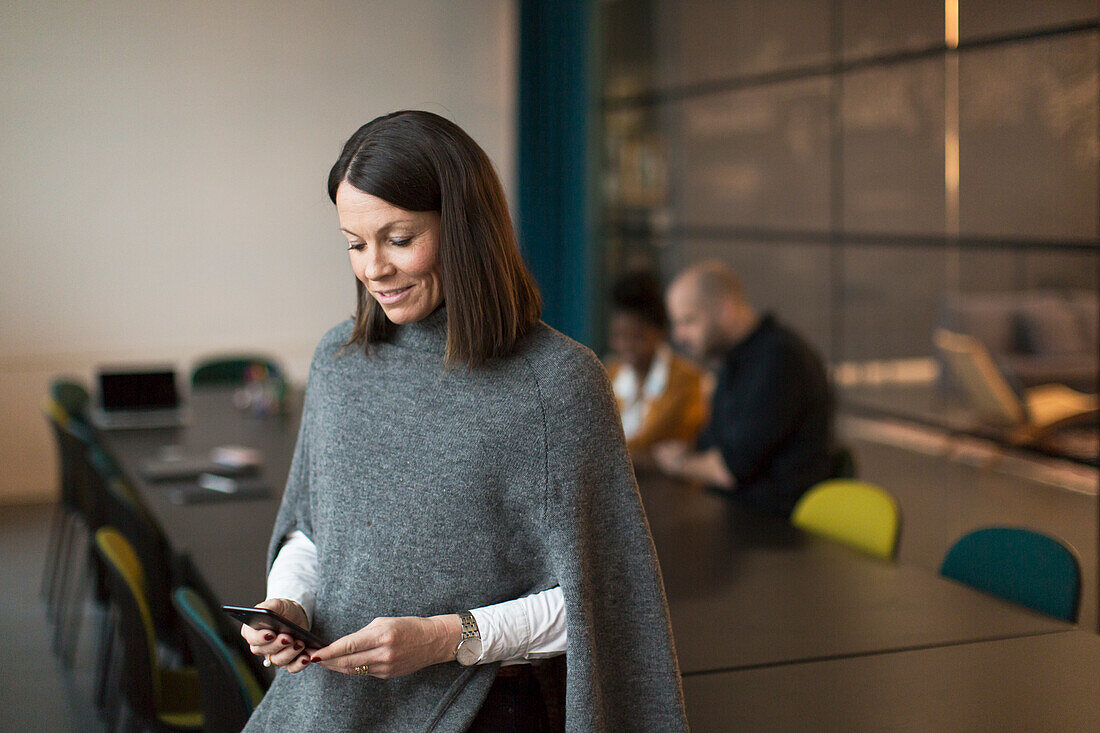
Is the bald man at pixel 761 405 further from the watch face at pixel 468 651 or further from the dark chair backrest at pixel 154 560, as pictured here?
the watch face at pixel 468 651

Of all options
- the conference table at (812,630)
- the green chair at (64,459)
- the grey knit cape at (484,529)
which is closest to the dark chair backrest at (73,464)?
the green chair at (64,459)

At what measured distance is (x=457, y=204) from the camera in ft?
4.75

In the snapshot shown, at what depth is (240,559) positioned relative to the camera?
8.95ft

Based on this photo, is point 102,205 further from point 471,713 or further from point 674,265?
point 471,713

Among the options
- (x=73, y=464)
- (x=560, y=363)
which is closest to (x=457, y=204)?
(x=560, y=363)

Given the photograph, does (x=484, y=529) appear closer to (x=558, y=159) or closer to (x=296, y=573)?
(x=296, y=573)

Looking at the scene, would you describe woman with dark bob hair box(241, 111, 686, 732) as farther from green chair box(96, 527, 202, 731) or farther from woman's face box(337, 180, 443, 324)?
green chair box(96, 527, 202, 731)

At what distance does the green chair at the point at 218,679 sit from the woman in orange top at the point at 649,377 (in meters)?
2.32

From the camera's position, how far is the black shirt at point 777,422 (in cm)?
369

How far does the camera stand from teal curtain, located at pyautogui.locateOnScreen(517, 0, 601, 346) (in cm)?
737

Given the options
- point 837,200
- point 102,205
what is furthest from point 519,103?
point 837,200

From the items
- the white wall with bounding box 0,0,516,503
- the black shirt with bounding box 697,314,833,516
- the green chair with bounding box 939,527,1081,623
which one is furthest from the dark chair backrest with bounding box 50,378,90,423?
A: the green chair with bounding box 939,527,1081,623

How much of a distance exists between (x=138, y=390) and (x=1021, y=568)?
383cm

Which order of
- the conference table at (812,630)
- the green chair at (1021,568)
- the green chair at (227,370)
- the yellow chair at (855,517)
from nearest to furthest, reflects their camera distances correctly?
1. the conference table at (812,630)
2. the green chair at (1021,568)
3. the yellow chair at (855,517)
4. the green chair at (227,370)
